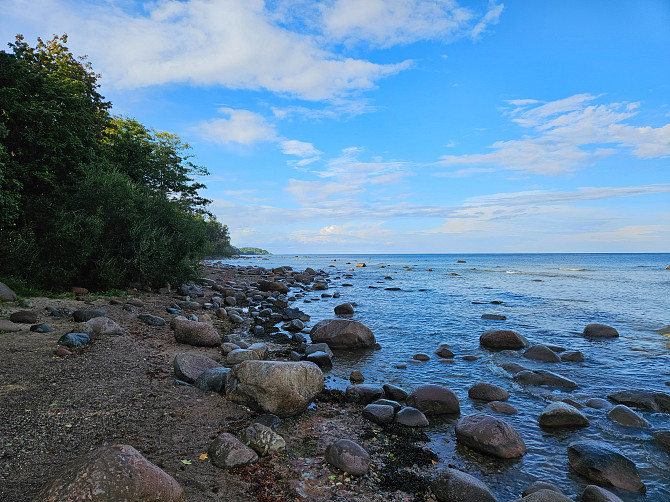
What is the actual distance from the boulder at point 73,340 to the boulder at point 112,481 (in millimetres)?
5678

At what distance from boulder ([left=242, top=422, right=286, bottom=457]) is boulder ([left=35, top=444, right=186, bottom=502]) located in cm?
139

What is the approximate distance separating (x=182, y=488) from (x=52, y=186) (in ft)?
60.5

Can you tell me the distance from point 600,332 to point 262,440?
15376mm

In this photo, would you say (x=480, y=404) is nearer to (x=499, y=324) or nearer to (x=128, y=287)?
(x=499, y=324)

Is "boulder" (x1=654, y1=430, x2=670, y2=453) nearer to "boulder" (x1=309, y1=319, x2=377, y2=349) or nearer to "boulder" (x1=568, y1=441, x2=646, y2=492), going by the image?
"boulder" (x1=568, y1=441, x2=646, y2=492)

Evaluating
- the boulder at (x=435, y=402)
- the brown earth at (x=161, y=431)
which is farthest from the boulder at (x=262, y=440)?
the boulder at (x=435, y=402)

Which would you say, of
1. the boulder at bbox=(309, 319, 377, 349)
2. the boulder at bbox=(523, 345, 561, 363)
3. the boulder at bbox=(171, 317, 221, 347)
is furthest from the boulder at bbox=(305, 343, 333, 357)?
the boulder at bbox=(523, 345, 561, 363)

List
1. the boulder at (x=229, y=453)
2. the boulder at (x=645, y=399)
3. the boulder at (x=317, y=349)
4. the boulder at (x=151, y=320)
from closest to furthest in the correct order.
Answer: the boulder at (x=229, y=453), the boulder at (x=645, y=399), the boulder at (x=317, y=349), the boulder at (x=151, y=320)

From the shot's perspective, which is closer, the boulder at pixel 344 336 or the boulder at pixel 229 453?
the boulder at pixel 229 453

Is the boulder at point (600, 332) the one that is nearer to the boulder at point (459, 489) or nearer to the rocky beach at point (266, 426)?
the rocky beach at point (266, 426)

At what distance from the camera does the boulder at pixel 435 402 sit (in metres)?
7.22

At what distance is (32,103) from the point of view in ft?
49.9

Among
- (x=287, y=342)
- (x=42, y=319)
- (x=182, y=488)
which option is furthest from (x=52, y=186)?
(x=182, y=488)

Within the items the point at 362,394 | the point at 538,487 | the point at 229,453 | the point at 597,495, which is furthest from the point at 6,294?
the point at 597,495
